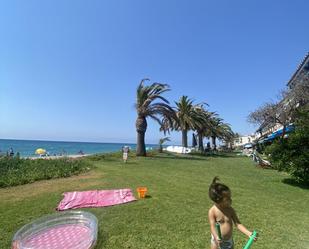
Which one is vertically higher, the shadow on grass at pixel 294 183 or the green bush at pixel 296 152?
the green bush at pixel 296 152

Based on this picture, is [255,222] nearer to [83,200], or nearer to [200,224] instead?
[200,224]

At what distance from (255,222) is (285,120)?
18453 millimetres

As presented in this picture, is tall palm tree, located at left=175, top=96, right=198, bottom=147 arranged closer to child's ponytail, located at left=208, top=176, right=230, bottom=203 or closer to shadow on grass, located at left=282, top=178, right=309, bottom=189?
shadow on grass, located at left=282, top=178, right=309, bottom=189

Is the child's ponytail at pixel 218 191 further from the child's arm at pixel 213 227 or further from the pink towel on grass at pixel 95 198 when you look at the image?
the pink towel on grass at pixel 95 198

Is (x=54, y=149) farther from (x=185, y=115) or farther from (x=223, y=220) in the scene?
(x=223, y=220)

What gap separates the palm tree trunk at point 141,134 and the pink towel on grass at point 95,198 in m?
15.4

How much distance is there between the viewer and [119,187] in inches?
396

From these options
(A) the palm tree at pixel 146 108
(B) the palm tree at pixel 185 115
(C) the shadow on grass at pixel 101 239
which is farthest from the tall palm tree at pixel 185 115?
(C) the shadow on grass at pixel 101 239

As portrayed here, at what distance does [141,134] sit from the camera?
81.8 feet

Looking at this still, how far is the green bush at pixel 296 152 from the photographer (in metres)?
11.7

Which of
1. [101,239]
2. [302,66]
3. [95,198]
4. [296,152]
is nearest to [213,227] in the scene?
[101,239]

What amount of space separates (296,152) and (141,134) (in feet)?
48.0

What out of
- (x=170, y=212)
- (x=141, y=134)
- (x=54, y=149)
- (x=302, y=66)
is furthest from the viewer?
(x=54, y=149)

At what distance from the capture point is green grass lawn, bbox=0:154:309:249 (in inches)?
210
